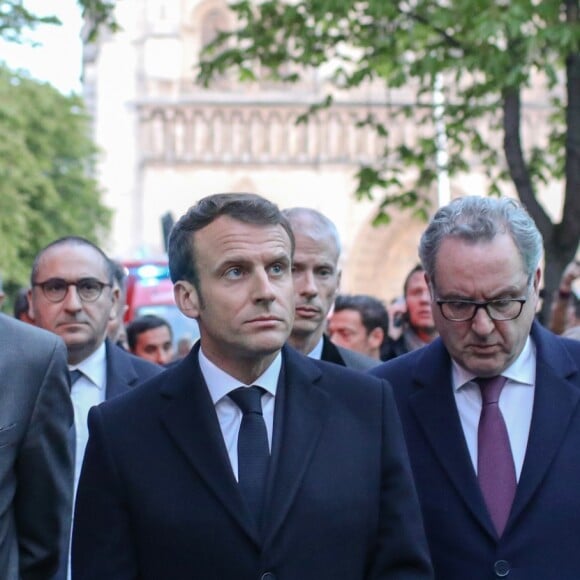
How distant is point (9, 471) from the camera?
472 centimetres

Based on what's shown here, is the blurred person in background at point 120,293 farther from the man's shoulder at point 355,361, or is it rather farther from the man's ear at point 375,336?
the man's ear at point 375,336

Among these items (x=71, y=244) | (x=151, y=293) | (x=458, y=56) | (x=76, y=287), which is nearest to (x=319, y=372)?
(x=76, y=287)

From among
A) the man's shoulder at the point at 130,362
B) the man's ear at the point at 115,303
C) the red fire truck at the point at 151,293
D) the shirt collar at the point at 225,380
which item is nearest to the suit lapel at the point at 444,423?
the shirt collar at the point at 225,380

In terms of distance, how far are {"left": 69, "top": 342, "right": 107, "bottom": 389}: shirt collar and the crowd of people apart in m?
1.77

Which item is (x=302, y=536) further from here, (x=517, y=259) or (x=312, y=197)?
(x=312, y=197)

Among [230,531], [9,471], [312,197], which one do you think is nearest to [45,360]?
[9,471]

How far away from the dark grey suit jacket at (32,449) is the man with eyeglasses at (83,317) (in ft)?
5.36

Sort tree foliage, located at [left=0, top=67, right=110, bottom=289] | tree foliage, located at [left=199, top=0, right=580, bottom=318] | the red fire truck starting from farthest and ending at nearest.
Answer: tree foliage, located at [left=0, top=67, right=110, bottom=289] → the red fire truck → tree foliage, located at [left=199, top=0, right=580, bottom=318]

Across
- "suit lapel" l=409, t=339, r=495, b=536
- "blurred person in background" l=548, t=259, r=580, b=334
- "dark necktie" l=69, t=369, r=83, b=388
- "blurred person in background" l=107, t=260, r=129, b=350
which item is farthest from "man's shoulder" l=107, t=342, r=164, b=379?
"blurred person in background" l=548, t=259, r=580, b=334

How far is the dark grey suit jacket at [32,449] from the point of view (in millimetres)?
4723

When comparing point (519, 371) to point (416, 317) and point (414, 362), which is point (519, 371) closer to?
point (414, 362)

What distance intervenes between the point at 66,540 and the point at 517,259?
5.19 feet

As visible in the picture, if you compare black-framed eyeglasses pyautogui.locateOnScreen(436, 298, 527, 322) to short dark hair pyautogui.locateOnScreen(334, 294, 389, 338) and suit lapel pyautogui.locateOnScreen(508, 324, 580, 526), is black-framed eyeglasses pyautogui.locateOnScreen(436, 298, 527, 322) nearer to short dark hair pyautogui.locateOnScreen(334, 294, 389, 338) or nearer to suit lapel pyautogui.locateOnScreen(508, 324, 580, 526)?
suit lapel pyautogui.locateOnScreen(508, 324, 580, 526)

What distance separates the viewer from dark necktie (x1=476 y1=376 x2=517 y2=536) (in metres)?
4.60
